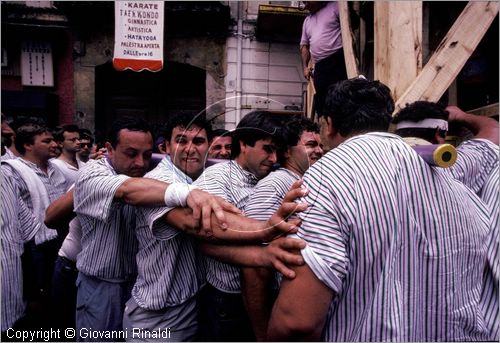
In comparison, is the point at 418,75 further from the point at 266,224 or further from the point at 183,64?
the point at 183,64

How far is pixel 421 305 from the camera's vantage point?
1435 mm

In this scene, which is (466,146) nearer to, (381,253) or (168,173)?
(381,253)

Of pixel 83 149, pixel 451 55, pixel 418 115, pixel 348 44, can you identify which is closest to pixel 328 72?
pixel 348 44

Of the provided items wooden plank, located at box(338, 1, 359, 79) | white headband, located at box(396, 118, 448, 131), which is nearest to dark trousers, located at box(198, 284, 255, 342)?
white headband, located at box(396, 118, 448, 131)

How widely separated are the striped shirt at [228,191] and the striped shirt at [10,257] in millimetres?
1160

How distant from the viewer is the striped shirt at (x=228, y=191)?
1954 millimetres

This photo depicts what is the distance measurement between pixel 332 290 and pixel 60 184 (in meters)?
3.88

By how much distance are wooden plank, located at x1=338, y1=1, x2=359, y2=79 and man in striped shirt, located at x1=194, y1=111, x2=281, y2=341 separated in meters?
1.28

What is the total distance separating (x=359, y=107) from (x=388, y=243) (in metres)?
0.54

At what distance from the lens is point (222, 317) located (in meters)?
2.14

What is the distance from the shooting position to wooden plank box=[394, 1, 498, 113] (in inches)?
89.4

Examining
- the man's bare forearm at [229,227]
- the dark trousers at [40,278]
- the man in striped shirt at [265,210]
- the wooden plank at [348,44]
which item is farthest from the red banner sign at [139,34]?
the man's bare forearm at [229,227]

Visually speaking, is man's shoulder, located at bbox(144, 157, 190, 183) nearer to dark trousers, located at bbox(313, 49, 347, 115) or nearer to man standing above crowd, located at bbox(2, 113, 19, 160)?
dark trousers, located at bbox(313, 49, 347, 115)

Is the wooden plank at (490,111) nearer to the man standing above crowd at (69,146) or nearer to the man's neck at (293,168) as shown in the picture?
the man's neck at (293,168)
